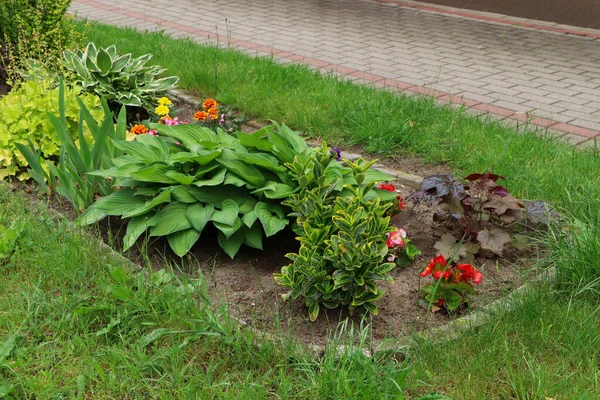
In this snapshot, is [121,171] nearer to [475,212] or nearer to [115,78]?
[475,212]

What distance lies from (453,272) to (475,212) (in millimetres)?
526

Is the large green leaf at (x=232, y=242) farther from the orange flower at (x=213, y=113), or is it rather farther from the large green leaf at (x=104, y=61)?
the large green leaf at (x=104, y=61)

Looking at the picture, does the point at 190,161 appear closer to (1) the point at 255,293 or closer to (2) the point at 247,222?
(2) the point at 247,222

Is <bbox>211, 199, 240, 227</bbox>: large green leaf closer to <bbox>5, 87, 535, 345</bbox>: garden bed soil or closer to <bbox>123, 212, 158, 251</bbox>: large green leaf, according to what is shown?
<bbox>5, 87, 535, 345</bbox>: garden bed soil

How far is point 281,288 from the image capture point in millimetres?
3715

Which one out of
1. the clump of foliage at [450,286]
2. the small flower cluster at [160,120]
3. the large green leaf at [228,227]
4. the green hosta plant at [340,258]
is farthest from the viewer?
the small flower cluster at [160,120]

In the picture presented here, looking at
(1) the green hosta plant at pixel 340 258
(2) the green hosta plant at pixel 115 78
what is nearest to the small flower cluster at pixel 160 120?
(2) the green hosta plant at pixel 115 78

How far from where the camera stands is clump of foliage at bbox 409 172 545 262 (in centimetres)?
381

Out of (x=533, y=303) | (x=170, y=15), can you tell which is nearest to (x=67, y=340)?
(x=533, y=303)

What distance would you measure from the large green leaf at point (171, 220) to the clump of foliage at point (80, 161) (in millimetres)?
535

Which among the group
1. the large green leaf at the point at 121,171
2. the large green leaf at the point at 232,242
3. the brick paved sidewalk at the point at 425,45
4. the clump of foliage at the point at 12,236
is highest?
the large green leaf at the point at 121,171

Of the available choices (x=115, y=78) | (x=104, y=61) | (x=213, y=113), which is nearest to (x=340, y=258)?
(x=213, y=113)

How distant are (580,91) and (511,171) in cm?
291

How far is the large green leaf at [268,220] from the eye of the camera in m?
3.80
